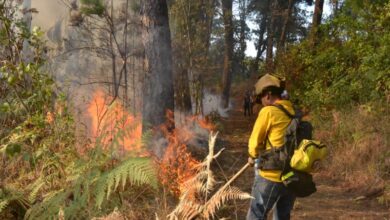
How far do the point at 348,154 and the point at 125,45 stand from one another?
1051 centimetres

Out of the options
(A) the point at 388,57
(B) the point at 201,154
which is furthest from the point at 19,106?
(A) the point at 388,57

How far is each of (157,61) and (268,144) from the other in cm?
518

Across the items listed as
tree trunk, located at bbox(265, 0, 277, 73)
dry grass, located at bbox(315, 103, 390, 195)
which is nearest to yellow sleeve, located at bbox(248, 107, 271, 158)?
dry grass, located at bbox(315, 103, 390, 195)

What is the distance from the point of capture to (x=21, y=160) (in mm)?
5625

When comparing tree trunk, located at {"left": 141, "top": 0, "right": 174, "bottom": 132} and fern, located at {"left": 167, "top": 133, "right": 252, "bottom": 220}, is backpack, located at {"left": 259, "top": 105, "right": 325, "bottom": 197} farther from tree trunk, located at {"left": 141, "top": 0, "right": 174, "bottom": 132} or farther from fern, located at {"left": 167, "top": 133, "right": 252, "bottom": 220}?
tree trunk, located at {"left": 141, "top": 0, "right": 174, "bottom": 132}

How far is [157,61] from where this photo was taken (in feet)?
29.6

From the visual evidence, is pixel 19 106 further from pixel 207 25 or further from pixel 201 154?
pixel 207 25

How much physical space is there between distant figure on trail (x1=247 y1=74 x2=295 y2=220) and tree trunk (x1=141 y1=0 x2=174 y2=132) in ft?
15.5

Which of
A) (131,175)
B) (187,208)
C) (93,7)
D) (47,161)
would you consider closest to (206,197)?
(187,208)

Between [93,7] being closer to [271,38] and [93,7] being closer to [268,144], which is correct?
[268,144]

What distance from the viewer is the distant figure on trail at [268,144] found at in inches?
162

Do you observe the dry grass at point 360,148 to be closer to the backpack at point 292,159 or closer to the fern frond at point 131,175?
the backpack at point 292,159

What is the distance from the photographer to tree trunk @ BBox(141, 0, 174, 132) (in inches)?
348

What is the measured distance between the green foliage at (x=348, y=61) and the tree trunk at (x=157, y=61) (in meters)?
4.84
